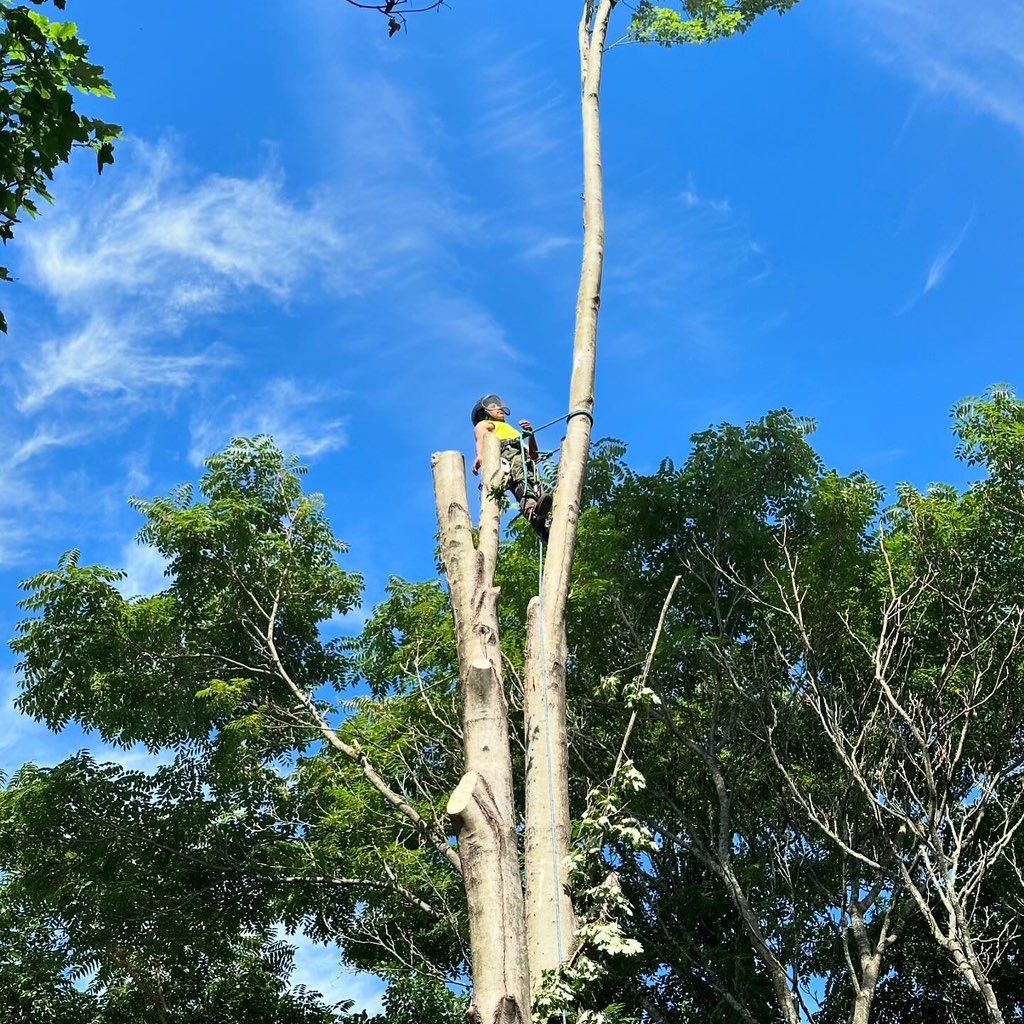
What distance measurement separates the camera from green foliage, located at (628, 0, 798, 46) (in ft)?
35.2

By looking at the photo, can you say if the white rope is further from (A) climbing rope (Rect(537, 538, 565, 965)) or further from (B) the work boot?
(B) the work boot

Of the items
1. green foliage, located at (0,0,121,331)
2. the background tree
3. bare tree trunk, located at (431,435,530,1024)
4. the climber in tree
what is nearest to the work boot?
the climber in tree

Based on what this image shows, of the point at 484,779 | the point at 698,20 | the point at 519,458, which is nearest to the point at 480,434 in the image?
the point at 519,458

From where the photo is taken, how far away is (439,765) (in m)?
11.8

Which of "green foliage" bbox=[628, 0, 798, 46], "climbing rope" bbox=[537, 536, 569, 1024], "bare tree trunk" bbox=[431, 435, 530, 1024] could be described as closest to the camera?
"bare tree trunk" bbox=[431, 435, 530, 1024]

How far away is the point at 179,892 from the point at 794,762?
6.43 metres

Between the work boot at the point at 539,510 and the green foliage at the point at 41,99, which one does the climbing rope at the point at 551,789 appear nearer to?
the work boot at the point at 539,510

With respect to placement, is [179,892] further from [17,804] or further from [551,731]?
[551,731]

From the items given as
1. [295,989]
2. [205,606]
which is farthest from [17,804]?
[295,989]

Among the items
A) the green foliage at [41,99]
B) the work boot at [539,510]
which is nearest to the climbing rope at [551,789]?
the work boot at [539,510]

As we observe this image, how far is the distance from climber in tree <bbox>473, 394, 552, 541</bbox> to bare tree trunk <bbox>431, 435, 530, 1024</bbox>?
2.14 feet

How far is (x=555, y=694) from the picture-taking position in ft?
17.9

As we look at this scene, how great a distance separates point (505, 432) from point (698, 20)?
6.24 metres

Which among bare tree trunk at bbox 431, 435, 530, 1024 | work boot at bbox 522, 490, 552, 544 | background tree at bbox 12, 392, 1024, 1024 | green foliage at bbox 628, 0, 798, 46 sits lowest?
bare tree trunk at bbox 431, 435, 530, 1024
